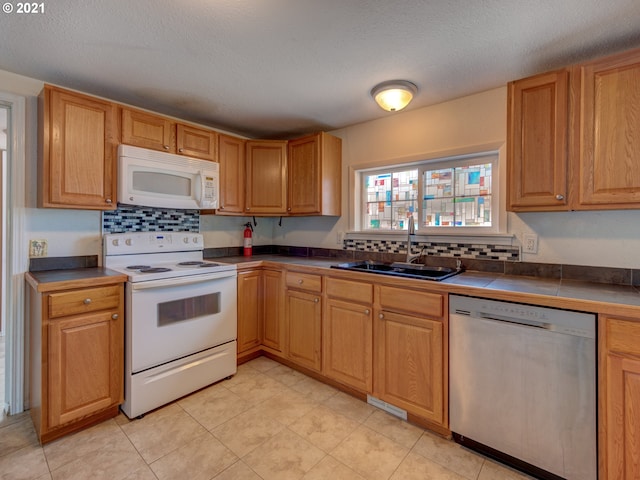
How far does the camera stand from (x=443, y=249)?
2385 mm

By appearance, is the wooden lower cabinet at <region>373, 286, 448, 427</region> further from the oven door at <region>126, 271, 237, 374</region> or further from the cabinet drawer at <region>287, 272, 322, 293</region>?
the oven door at <region>126, 271, 237, 374</region>

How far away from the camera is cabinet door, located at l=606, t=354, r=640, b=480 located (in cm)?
126

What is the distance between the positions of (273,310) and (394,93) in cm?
196

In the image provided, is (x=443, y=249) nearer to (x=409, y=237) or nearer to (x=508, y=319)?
(x=409, y=237)

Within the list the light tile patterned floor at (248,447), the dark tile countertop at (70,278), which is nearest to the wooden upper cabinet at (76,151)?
the dark tile countertop at (70,278)

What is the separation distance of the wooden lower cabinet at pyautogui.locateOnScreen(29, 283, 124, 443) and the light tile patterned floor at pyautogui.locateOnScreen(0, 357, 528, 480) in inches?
5.6

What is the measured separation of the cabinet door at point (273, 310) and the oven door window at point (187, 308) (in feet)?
1.58

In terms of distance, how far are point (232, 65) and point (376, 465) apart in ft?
7.90

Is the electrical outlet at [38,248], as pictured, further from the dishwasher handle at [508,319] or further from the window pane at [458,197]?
the window pane at [458,197]

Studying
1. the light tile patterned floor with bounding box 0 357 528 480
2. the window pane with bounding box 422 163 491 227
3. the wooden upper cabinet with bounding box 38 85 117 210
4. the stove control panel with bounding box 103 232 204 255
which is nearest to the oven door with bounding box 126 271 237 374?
the light tile patterned floor with bounding box 0 357 528 480

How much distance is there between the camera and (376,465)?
1574 mm

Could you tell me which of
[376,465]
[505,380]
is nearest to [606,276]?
[505,380]

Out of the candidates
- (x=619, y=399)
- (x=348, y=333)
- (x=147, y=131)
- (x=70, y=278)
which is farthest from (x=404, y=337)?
(x=147, y=131)

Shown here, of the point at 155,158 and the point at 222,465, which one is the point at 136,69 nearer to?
the point at 155,158
